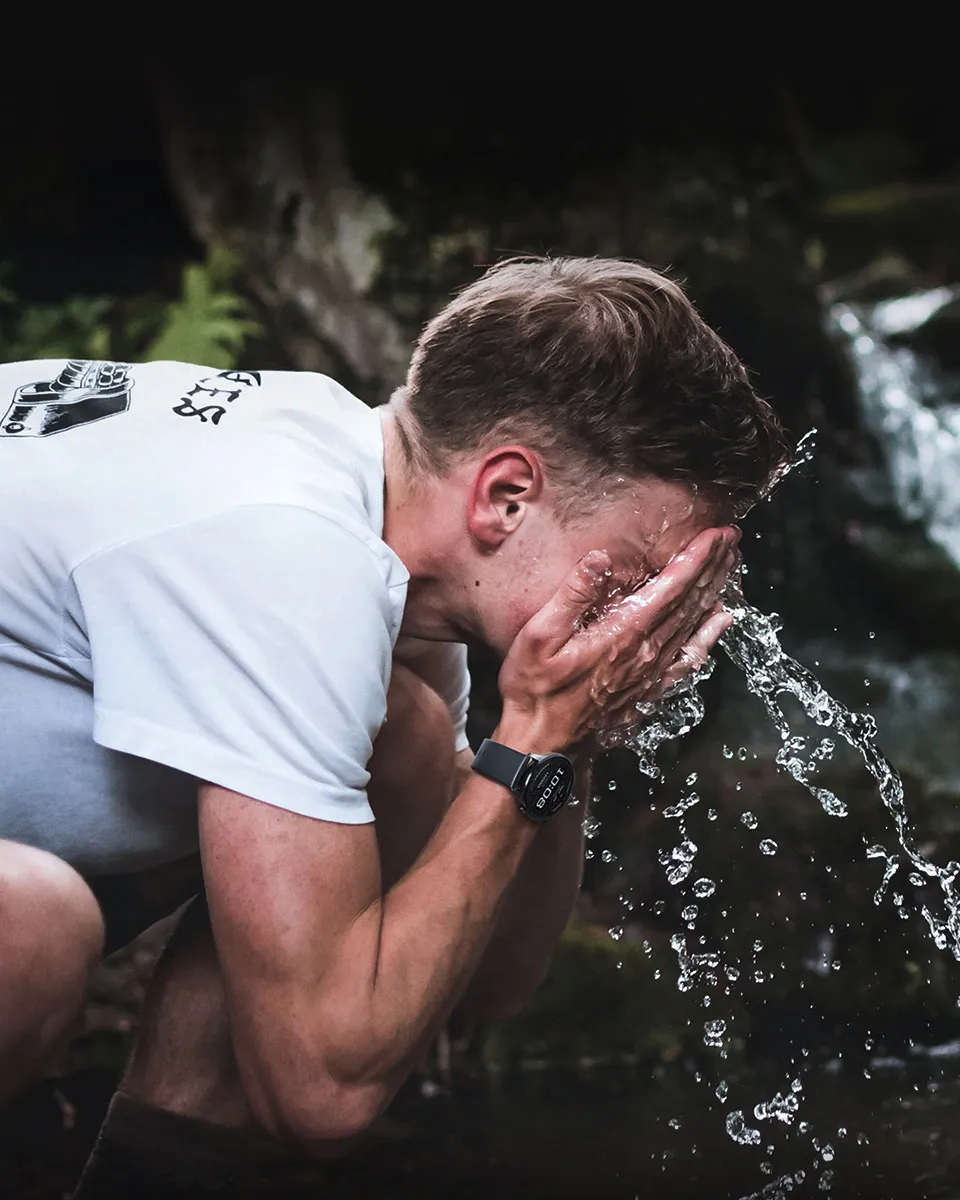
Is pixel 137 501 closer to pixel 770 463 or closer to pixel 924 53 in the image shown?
pixel 770 463

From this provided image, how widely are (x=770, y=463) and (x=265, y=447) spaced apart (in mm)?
574

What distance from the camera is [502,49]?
348 cm

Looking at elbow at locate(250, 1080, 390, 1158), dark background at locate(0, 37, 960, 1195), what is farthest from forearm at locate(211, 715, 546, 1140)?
dark background at locate(0, 37, 960, 1195)

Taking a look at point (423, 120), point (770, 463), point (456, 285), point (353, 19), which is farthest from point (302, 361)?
point (770, 463)

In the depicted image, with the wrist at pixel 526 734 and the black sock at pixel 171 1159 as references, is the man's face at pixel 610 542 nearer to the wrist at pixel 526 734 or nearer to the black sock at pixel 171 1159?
the wrist at pixel 526 734

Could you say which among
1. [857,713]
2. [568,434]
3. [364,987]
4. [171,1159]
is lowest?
[857,713]

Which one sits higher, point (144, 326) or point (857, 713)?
point (144, 326)

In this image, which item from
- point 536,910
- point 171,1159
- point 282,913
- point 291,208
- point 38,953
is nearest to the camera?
point 282,913

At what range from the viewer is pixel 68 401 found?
56.6 inches

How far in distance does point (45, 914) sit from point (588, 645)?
60 centimetres

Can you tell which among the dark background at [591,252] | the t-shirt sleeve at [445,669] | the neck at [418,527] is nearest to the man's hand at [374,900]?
the neck at [418,527]

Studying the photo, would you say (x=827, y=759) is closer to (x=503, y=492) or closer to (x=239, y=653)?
(x=503, y=492)

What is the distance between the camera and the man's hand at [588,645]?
1429 millimetres

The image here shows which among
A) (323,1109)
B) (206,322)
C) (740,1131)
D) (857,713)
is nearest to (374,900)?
(323,1109)
